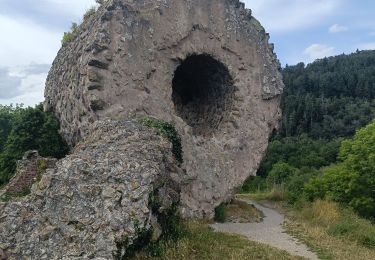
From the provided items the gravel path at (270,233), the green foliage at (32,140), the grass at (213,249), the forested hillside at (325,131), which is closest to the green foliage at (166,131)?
the grass at (213,249)

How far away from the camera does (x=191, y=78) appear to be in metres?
15.0

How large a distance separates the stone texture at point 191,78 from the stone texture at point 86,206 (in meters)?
3.33

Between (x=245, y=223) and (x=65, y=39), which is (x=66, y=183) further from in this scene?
(x=65, y=39)

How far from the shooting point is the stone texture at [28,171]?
1123 cm

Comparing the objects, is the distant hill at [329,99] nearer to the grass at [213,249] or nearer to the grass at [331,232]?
the grass at [331,232]

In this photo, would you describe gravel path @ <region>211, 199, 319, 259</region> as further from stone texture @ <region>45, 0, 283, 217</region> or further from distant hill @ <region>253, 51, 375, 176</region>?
distant hill @ <region>253, 51, 375, 176</region>

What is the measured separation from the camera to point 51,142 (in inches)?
571

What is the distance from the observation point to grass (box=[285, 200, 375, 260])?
9.66 metres

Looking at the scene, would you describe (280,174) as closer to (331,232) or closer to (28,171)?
(331,232)

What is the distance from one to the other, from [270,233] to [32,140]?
299 inches

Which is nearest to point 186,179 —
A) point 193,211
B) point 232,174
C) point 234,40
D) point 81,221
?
point 193,211

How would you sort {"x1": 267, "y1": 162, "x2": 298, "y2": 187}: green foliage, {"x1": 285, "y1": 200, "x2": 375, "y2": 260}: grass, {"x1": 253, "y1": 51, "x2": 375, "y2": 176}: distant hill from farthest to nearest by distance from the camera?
1. {"x1": 253, "y1": 51, "x2": 375, "y2": 176}: distant hill
2. {"x1": 267, "y1": 162, "x2": 298, "y2": 187}: green foliage
3. {"x1": 285, "y1": 200, "x2": 375, "y2": 260}: grass

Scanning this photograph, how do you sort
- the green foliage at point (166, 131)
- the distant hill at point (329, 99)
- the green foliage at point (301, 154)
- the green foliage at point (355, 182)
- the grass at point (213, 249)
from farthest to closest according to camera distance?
the distant hill at point (329, 99) < the green foliage at point (301, 154) < the green foliage at point (355, 182) < the green foliage at point (166, 131) < the grass at point (213, 249)

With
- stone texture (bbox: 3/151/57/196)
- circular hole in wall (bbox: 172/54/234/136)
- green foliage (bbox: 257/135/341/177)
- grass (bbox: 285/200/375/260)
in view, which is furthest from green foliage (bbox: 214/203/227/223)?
green foliage (bbox: 257/135/341/177)
